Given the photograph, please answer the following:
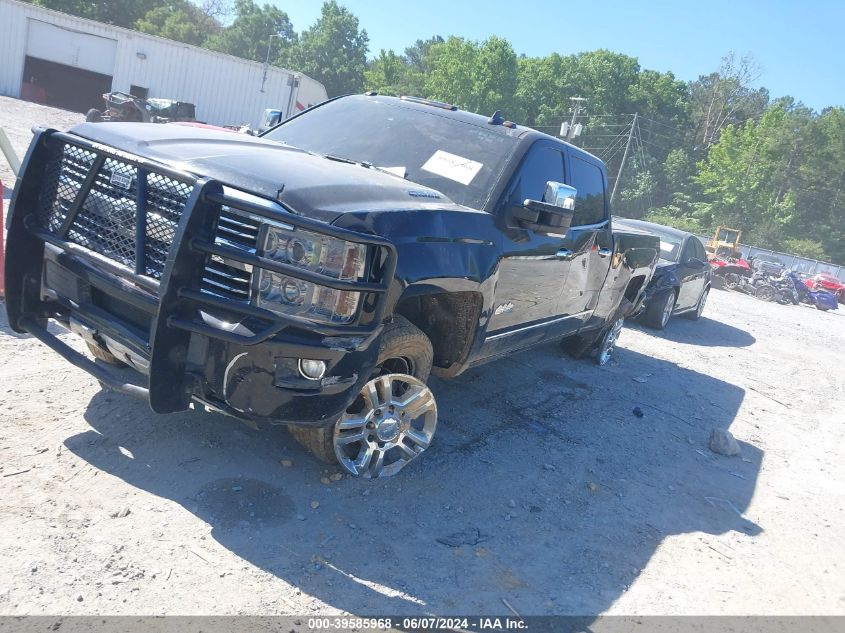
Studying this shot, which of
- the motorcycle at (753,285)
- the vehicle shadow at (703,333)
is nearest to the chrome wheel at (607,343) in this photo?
the vehicle shadow at (703,333)

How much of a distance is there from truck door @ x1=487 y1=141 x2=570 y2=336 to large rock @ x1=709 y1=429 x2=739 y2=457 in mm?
1907

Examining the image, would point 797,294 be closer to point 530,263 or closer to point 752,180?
point 530,263

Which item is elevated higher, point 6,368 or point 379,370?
point 379,370

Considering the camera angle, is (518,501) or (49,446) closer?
(49,446)

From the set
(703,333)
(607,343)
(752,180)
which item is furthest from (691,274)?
(752,180)

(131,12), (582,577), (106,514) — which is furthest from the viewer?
(131,12)

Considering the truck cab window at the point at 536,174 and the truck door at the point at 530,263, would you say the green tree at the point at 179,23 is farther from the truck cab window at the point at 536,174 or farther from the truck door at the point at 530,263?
the truck door at the point at 530,263

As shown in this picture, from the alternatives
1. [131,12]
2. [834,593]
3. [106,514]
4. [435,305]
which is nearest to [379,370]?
[435,305]

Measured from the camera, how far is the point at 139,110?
80.3 ft

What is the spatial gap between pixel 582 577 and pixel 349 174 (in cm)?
243

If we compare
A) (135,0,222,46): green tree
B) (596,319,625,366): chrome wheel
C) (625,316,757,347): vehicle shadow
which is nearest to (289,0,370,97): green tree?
(135,0,222,46): green tree

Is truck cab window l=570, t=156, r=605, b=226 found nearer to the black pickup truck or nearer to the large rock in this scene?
the black pickup truck

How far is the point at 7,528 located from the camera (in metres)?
2.82

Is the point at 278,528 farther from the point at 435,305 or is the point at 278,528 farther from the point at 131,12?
the point at 131,12
